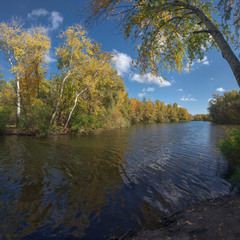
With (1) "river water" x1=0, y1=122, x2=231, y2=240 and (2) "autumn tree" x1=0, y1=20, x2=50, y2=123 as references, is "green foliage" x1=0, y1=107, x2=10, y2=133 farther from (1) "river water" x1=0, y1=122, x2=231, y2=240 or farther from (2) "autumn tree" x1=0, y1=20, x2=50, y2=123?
(1) "river water" x1=0, y1=122, x2=231, y2=240

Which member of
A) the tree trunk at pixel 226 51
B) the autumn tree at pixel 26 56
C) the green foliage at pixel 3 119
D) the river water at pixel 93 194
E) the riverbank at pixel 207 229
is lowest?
the river water at pixel 93 194

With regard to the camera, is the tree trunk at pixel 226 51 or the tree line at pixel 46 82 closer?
the tree trunk at pixel 226 51

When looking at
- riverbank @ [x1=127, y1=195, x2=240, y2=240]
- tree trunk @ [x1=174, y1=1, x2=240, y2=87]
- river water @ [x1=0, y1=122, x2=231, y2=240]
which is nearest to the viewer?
riverbank @ [x1=127, y1=195, x2=240, y2=240]

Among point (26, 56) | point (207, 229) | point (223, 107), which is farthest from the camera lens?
point (223, 107)

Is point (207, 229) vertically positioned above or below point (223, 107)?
below

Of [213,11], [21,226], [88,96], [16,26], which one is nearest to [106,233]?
[21,226]

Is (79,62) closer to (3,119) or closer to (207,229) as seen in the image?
(3,119)

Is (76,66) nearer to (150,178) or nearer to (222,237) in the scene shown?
(150,178)

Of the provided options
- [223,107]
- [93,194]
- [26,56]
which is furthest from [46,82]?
[223,107]

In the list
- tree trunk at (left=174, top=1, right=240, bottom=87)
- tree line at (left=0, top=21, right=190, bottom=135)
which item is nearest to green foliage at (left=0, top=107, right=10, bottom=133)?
tree line at (left=0, top=21, right=190, bottom=135)

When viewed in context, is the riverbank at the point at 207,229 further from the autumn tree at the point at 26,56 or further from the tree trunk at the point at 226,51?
the autumn tree at the point at 26,56

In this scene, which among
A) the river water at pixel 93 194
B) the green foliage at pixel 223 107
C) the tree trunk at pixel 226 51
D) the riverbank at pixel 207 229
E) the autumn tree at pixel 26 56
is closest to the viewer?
the riverbank at pixel 207 229

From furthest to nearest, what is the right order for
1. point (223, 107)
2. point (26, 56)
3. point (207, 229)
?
point (223, 107)
point (26, 56)
point (207, 229)

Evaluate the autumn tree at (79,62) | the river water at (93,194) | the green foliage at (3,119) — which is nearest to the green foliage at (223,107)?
the autumn tree at (79,62)
